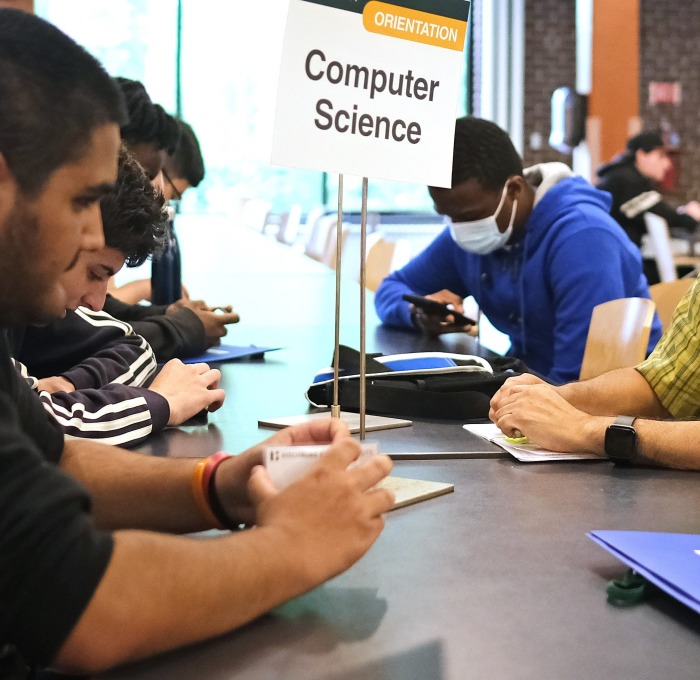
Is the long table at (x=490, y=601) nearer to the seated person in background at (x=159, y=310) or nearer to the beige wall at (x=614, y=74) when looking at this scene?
the seated person in background at (x=159, y=310)

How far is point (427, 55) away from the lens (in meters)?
1.33

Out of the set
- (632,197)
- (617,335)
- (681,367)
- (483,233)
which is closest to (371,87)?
(681,367)

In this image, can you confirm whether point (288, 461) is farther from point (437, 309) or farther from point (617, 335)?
point (437, 309)

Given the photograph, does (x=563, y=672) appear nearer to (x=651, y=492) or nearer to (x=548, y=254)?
(x=651, y=492)

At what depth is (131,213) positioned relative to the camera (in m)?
1.65

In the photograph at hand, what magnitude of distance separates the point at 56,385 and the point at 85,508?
2.99 feet

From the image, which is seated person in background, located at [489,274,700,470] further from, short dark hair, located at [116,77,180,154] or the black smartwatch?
short dark hair, located at [116,77,180,154]

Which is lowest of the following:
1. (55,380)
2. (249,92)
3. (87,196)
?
(55,380)

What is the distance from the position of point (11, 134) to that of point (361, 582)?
0.47 metres

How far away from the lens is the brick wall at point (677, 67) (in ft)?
34.7

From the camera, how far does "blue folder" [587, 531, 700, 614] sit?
0.81m

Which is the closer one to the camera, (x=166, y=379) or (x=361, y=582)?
(x=361, y=582)

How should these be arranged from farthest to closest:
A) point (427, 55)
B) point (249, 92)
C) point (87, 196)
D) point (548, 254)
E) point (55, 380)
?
point (249, 92) < point (548, 254) < point (55, 380) < point (427, 55) < point (87, 196)

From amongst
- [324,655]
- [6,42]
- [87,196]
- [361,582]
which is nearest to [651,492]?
[361,582]
